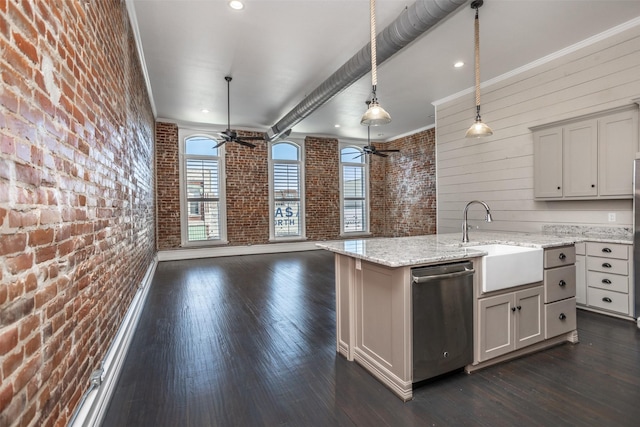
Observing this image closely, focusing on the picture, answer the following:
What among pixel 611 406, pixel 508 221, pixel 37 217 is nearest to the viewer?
pixel 37 217

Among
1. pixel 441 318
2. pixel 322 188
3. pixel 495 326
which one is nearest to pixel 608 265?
pixel 495 326

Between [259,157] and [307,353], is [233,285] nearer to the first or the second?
[307,353]

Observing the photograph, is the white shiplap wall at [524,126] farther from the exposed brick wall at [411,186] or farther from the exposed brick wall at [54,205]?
the exposed brick wall at [54,205]

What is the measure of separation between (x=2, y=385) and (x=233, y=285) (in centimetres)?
419

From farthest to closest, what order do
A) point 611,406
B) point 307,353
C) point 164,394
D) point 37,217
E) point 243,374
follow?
point 307,353 → point 243,374 → point 164,394 → point 611,406 → point 37,217

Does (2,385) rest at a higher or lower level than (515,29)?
lower

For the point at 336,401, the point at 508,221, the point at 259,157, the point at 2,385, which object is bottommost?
the point at 336,401

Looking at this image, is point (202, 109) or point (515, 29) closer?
point (515, 29)

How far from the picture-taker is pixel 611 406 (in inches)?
76.1

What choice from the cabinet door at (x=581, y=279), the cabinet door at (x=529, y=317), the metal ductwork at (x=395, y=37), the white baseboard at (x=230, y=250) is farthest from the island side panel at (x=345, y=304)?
the white baseboard at (x=230, y=250)

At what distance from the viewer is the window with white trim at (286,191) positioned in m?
8.53

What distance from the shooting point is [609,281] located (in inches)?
137

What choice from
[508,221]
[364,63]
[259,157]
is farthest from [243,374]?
[259,157]

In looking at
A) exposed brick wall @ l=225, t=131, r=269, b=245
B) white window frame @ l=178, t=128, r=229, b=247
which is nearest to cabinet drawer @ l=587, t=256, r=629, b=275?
exposed brick wall @ l=225, t=131, r=269, b=245
